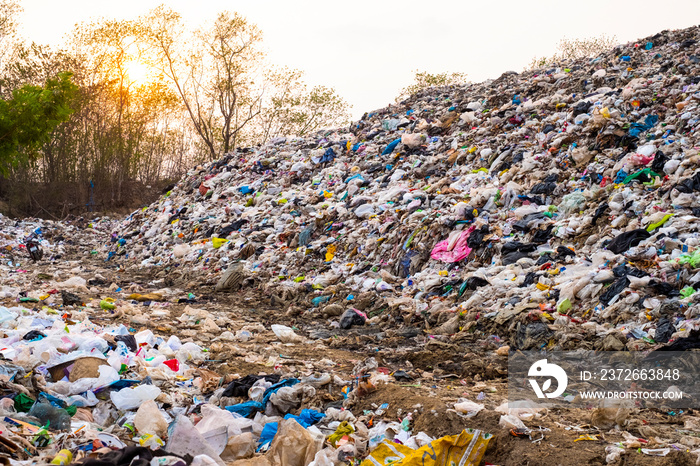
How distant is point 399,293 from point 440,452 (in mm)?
3727

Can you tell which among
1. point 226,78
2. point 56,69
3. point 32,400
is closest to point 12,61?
point 56,69

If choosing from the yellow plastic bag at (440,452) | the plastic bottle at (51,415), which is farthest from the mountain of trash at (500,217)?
the plastic bottle at (51,415)

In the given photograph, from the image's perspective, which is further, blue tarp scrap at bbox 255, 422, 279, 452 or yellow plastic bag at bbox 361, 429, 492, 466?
blue tarp scrap at bbox 255, 422, 279, 452

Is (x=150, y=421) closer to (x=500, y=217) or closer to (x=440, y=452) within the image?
(x=440, y=452)

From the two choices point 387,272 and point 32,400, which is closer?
point 32,400

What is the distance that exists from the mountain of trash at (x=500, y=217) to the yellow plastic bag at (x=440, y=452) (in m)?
2.06

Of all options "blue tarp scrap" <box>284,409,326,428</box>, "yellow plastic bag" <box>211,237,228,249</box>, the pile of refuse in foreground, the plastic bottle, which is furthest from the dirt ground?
"yellow plastic bag" <box>211,237,228,249</box>

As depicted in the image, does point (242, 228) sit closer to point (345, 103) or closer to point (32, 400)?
point (32, 400)

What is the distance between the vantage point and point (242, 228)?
31.4ft

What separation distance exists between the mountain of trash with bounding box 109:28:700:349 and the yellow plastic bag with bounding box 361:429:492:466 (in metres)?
2.06

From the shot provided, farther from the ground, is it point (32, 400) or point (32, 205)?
point (32, 205)

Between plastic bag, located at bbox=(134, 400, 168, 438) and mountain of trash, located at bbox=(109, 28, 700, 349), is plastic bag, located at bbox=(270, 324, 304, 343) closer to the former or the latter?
mountain of trash, located at bbox=(109, 28, 700, 349)

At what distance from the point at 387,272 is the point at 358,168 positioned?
3992mm

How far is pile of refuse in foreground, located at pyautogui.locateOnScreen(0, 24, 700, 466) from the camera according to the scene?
2623 millimetres
